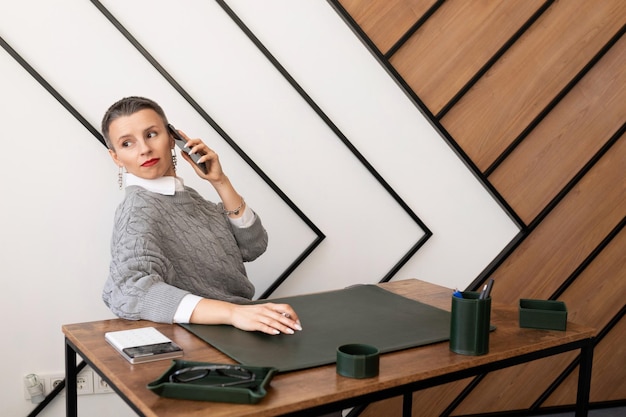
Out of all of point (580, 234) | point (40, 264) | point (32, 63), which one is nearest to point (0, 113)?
point (32, 63)

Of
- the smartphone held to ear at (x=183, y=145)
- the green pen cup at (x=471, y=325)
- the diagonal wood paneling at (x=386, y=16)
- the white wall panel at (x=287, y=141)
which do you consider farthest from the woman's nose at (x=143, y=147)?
the diagonal wood paneling at (x=386, y=16)

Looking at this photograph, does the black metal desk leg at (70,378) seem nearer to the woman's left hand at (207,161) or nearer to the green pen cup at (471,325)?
the woman's left hand at (207,161)

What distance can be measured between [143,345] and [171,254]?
16.7 inches

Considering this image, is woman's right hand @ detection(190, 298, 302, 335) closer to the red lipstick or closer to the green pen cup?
the green pen cup

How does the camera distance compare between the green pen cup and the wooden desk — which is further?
the green pen cup

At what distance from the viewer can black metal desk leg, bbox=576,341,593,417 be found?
1.48m

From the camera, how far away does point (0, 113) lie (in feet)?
6.71

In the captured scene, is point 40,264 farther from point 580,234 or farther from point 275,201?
point 580,234

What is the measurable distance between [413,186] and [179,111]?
93cm

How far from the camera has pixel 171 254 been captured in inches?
66.4

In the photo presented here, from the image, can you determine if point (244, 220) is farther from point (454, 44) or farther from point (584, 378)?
point (454, 44)

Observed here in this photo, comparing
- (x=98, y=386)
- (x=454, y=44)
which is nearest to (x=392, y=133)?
(x=454, y=44)

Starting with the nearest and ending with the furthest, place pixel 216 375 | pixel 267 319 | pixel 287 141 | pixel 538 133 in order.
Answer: pixel 216 375 < pixel 267 319 < pixel 287 141 < pixel 538 133

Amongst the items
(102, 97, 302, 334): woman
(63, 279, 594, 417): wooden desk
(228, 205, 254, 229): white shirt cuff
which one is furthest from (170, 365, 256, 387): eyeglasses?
(228, 205, 254, 229): white shirt cuff
